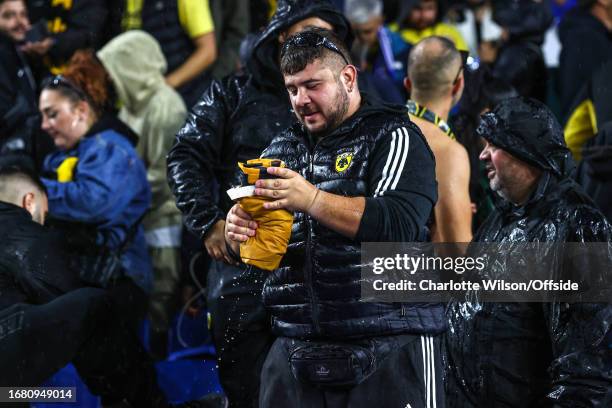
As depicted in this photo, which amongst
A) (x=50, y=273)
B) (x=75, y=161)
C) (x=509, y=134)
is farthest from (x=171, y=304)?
(x=509, y=134)

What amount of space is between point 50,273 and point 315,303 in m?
2.17

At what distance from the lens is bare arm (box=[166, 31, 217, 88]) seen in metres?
8.05

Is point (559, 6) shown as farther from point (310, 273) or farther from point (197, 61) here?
point (310, 273)

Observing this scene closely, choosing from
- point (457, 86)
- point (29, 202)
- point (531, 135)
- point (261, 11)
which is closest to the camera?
point (531, 135)

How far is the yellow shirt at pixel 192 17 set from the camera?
8094mm

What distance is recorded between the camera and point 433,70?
217 inches

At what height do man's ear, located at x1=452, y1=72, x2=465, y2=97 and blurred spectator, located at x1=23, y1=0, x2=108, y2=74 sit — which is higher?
blurred spectator, located at x1=23, y1=0, x2=108, y2=74

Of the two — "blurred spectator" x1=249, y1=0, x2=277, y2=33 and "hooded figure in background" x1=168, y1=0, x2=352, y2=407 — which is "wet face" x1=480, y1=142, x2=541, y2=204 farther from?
"blurred spectator" x1=249, y1=0, x2=277, y2=33

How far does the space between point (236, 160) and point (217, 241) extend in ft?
2.06

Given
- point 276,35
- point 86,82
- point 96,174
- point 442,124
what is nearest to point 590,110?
point 442,124

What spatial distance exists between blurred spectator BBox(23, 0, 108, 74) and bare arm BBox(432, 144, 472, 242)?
3.88 metres

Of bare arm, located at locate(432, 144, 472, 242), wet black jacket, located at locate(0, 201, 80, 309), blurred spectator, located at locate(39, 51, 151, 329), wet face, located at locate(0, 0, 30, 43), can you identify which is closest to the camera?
bare arm, located at locate(432, 144, 472, 242)

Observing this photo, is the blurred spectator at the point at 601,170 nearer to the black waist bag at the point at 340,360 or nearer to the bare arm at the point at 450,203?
the bare arm at the point at 450,203

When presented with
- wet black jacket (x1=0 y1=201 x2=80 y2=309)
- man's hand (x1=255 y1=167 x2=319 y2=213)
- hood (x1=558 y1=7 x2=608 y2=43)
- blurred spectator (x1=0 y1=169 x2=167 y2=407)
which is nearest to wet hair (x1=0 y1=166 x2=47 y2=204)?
blurred spectator (x1=0 y1=169 x2=167 y2=407)
